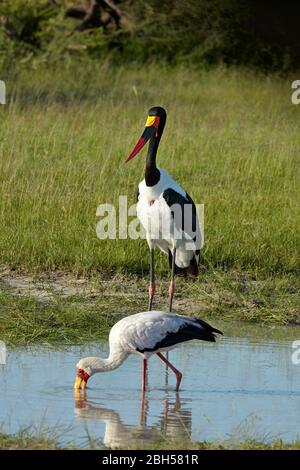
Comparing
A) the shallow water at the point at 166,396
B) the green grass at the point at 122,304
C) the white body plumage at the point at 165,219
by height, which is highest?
the white body plumage at the point at 165,219

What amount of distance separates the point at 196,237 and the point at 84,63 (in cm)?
947

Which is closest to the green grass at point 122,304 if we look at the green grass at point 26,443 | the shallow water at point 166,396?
the shallow water at point 166,396

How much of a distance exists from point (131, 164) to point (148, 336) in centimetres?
437

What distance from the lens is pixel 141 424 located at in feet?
15.1

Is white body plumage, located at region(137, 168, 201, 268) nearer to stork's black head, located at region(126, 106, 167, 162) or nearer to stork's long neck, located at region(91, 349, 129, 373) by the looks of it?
stork's black head, located at region(126, 106, 167, 162)

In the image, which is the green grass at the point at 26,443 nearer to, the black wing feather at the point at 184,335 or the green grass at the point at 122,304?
the black wing feather at the point at 184,335

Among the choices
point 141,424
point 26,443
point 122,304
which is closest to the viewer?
point 26,443

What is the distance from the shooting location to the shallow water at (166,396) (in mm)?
4469

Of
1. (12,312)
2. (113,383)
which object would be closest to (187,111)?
(12,312)

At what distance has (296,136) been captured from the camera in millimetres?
11070

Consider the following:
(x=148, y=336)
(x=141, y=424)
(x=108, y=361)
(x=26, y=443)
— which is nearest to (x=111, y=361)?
(x=108, y=361)

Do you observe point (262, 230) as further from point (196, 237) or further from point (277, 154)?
point (277, 154)

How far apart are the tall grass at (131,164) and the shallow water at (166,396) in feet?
4.60

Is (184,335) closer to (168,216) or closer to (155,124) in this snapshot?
(168,216)
